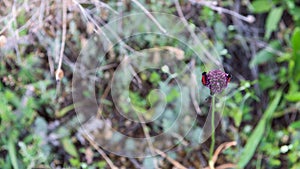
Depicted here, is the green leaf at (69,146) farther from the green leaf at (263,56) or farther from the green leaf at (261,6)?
the green leaf at (261,6)

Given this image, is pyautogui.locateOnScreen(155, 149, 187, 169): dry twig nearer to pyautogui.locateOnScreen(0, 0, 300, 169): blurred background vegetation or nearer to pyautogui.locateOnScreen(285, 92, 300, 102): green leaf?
pyautogui.locateOnScreen(0, 0, 300, 169): blurred background vegetation

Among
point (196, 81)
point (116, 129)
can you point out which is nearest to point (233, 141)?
point (196, 81)

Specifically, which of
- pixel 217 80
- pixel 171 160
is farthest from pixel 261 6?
pixel 217 80

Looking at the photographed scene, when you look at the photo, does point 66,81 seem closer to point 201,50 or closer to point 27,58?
point 27,58

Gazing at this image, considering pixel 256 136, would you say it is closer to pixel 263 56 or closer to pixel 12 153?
pixel 263 56

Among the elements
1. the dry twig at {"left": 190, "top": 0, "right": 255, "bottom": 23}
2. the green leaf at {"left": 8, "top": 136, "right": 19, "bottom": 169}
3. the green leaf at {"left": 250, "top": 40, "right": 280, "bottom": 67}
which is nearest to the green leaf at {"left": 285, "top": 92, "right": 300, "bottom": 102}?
the green leaf at {"left": 250, "top": 40, "right": 280, "bottom": 67}

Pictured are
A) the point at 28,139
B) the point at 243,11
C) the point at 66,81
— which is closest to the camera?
the point at 28,139

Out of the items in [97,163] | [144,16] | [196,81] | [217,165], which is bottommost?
[217,165]
